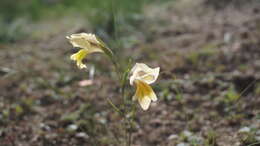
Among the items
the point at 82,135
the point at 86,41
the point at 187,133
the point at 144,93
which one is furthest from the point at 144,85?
the point at 82,135

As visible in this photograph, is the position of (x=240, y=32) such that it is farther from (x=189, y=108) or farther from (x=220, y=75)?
(x=189, y=108)

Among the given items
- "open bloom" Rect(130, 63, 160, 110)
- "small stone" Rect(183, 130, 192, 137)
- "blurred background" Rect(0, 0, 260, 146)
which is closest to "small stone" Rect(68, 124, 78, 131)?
"blurred background" Rect(0, 0, 260, 146)

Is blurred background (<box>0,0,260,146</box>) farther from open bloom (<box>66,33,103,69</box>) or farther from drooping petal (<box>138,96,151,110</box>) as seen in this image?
open bloom (<box>66,33,103,69</box>)

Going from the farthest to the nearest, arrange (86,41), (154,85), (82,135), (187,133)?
(154,85)
(82,135)
(187,133)
(86,41)

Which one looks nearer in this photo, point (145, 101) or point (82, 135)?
point (145, 101)

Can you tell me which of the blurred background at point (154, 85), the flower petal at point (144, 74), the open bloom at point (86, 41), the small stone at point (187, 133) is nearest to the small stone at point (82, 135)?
the blurred background at point (154, 85)

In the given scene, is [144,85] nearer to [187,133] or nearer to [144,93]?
[144,93]

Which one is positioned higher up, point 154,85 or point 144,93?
point 154,85

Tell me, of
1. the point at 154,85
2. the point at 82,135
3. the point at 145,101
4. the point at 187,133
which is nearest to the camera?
the point at 145,101
